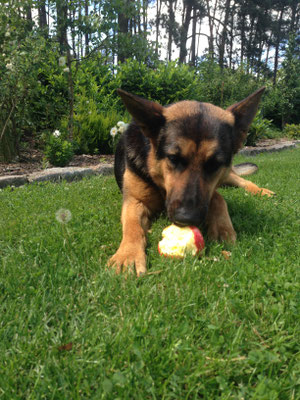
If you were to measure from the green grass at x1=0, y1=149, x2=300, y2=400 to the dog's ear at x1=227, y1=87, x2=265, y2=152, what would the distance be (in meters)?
1.01

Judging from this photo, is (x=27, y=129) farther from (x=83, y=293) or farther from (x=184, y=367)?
(x=184, y=367)

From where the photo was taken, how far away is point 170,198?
2.50 meters

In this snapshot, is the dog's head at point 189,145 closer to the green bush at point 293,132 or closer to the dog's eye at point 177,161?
the dog's eye at point 177,161

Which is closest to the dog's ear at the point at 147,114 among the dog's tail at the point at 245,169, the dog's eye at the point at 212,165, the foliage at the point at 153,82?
the dog's eye at the point at 212,165

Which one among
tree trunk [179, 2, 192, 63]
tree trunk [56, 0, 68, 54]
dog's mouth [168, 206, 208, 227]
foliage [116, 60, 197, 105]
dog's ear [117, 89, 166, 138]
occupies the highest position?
tree trunk [179, 2, 192, 63]

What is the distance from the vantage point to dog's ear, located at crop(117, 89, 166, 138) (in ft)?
8.94

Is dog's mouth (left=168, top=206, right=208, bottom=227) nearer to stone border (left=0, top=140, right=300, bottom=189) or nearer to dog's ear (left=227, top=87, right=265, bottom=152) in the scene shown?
dog's ear (left=227, top=87, right=265, bottom=152)

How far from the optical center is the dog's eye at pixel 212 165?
8.45 feet

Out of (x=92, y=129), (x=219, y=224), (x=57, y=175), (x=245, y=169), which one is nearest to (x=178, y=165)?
(x=219, y=224)

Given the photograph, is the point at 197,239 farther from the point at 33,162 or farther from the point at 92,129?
the point at 92,129

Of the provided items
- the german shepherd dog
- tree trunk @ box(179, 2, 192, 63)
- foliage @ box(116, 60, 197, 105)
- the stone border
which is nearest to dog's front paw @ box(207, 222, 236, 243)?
the german shepherd dog

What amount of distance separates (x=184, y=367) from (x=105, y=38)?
7.83 metres

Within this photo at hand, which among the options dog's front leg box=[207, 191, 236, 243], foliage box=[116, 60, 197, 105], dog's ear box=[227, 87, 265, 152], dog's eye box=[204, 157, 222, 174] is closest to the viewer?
dog's eye box=[204, 157, 222, 174]

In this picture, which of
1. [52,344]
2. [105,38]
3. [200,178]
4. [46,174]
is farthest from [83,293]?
[105,38]
